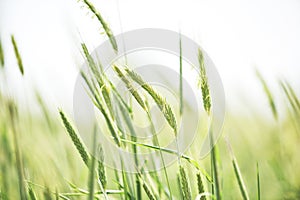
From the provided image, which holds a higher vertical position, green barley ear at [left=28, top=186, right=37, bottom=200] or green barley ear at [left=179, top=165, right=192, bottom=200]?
green barley ear at [left=28, top=186, right=37, bottom=200]

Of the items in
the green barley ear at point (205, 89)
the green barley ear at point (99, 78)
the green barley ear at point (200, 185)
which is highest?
the green barley ear at point (99, 78)

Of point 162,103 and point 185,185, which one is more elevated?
point 162,103

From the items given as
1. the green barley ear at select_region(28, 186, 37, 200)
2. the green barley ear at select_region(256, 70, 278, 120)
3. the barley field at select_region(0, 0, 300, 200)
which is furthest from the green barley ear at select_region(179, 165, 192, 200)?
the green barley ear at select_region(256, 70, 278, 120)

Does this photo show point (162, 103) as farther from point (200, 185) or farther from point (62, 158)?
point (62, 158)

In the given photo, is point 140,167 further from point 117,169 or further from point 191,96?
point 191,96

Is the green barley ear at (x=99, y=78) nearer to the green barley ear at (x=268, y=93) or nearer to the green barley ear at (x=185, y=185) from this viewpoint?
the green barley ear at (x=185, y=185)

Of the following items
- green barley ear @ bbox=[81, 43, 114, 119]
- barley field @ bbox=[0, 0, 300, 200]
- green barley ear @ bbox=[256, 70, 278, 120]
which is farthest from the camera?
green barley ear @ bbox=[256, 70, 278, 120]

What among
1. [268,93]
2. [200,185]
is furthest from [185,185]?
[268,93]

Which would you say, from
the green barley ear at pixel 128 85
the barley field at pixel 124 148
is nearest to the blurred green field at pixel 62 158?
the barley field at pixel 124 148

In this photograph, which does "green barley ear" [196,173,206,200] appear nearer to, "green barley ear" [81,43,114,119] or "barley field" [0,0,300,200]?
"barley field" [0,0,300,200]

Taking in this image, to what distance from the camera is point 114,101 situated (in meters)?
0.70

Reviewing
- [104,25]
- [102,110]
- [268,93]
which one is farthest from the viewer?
[268,93]

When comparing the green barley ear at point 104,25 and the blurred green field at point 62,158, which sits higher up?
the green barley ear at point 104,25

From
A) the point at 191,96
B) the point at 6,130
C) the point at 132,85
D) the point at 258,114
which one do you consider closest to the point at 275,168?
the point at 191,96
